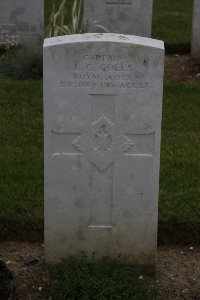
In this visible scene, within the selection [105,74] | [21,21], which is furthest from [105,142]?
[21,21]

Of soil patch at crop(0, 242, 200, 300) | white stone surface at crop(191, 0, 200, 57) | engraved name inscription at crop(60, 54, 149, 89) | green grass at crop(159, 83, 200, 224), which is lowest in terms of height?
soil patch at crop(0, 242, 200, 300)

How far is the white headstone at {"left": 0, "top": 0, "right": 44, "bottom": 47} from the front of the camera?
10445mm

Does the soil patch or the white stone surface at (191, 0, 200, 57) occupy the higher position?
the white stone surface at (191, 0, 200, 57)

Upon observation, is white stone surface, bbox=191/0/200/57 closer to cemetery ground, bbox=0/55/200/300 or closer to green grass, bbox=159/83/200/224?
green grass, bbox=159/83/200/224

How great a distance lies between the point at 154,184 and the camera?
4316mm

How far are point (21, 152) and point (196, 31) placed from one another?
15.7ft

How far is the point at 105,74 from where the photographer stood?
4.14 metres

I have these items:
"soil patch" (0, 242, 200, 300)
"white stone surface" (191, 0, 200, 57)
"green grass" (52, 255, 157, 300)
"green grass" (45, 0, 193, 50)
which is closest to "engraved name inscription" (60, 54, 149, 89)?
"green grass" (52, 255, 157, 300)

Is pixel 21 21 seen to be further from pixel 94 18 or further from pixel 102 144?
pixel 102 144

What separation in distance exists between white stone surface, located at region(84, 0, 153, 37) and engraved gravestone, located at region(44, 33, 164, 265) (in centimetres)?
622

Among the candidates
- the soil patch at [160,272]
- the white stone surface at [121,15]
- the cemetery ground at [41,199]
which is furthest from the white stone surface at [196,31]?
the soil patch at [160,272]

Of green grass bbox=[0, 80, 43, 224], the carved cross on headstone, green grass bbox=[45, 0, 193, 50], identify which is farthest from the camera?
green grass bbox=[45, 0, 193, 50]

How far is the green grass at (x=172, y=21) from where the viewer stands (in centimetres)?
1140

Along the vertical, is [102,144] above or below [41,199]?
above
